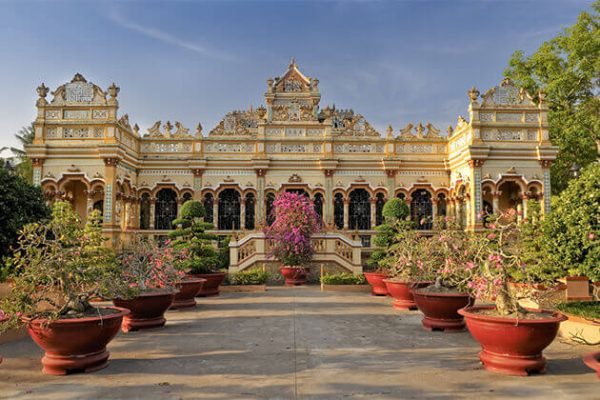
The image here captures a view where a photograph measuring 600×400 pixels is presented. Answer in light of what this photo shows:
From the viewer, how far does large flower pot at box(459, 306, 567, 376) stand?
5.13 metres

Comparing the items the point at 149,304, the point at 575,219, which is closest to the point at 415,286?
the point at 575,219

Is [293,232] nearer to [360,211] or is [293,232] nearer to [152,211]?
[360,211]

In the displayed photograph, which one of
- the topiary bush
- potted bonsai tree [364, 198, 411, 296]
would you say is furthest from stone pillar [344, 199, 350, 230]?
the topiary bush

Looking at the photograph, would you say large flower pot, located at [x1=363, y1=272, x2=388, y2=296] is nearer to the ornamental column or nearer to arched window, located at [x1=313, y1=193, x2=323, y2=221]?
the ornamental column

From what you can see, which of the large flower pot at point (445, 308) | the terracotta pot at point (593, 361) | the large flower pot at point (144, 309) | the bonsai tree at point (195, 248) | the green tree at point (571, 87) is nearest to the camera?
the terracotta pot at point (593, 361)

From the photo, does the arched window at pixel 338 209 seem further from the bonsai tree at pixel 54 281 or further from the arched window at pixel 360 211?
the bonsai tree at pixel 54 281

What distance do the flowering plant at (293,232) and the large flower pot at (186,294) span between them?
4.68 m

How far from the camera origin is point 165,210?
20.6m

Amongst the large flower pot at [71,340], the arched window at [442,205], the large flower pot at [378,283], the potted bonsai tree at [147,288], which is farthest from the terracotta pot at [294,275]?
the large flower pot at [71,340]

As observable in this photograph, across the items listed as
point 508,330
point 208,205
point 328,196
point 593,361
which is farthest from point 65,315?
point 328,196

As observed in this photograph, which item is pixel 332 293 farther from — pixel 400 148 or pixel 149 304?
pixel 400 148

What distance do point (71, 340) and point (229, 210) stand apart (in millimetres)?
15485

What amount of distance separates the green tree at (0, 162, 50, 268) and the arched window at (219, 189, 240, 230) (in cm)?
1056

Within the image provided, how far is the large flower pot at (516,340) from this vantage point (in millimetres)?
5129
